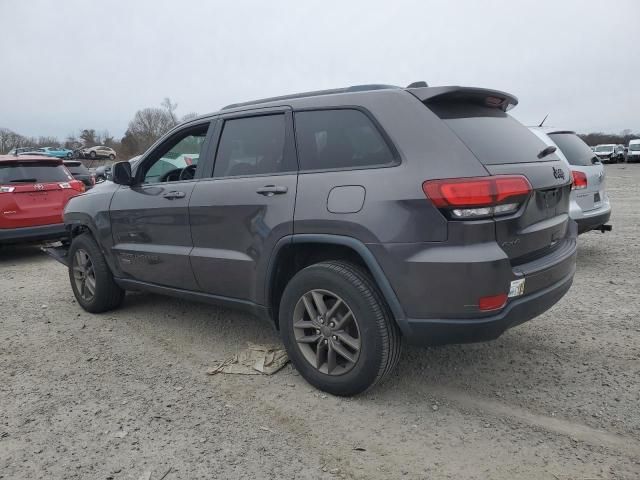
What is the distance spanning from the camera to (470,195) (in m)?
2.55

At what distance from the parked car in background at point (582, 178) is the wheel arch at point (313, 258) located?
148 inches

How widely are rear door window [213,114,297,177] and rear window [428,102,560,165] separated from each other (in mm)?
1025

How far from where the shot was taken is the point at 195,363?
370 centimetres

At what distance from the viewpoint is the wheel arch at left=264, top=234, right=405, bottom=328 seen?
9.06 feet

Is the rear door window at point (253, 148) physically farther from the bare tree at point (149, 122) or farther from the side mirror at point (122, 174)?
the bare tree at point (149, 122)

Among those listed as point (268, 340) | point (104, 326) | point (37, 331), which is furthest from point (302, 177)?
point (37, 331)

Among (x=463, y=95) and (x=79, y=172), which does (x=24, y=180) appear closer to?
(x=79, y=172)

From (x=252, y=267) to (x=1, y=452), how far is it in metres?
1.70

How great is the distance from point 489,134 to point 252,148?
1.60 m

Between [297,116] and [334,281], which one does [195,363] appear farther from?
[297,116]

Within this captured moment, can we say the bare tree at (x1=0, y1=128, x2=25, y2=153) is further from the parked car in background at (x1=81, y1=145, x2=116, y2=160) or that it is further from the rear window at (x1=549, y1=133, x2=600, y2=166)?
the rear window at (x1=549, y1=133, x2=600, y2=166)

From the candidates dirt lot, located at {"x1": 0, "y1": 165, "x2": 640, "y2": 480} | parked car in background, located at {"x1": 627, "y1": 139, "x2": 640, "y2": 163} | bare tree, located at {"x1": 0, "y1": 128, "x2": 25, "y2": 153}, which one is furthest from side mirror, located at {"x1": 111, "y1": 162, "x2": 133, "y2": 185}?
bare tree, located at {"x1": 0, "y1": 128, "x2": 25, "y2": 153}

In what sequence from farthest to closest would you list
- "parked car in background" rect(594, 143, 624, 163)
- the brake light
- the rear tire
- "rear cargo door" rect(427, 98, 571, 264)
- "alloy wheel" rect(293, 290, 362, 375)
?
"parked car in background" rect(594, 143, 624, 163), the rear tire, "alloy wheel" rect(293, 290, 362, 375), "rear cargo door" rect(427, 98, 571, 264), the brake light

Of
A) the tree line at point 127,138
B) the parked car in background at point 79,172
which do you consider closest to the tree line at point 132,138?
the tree line at point 127,138
